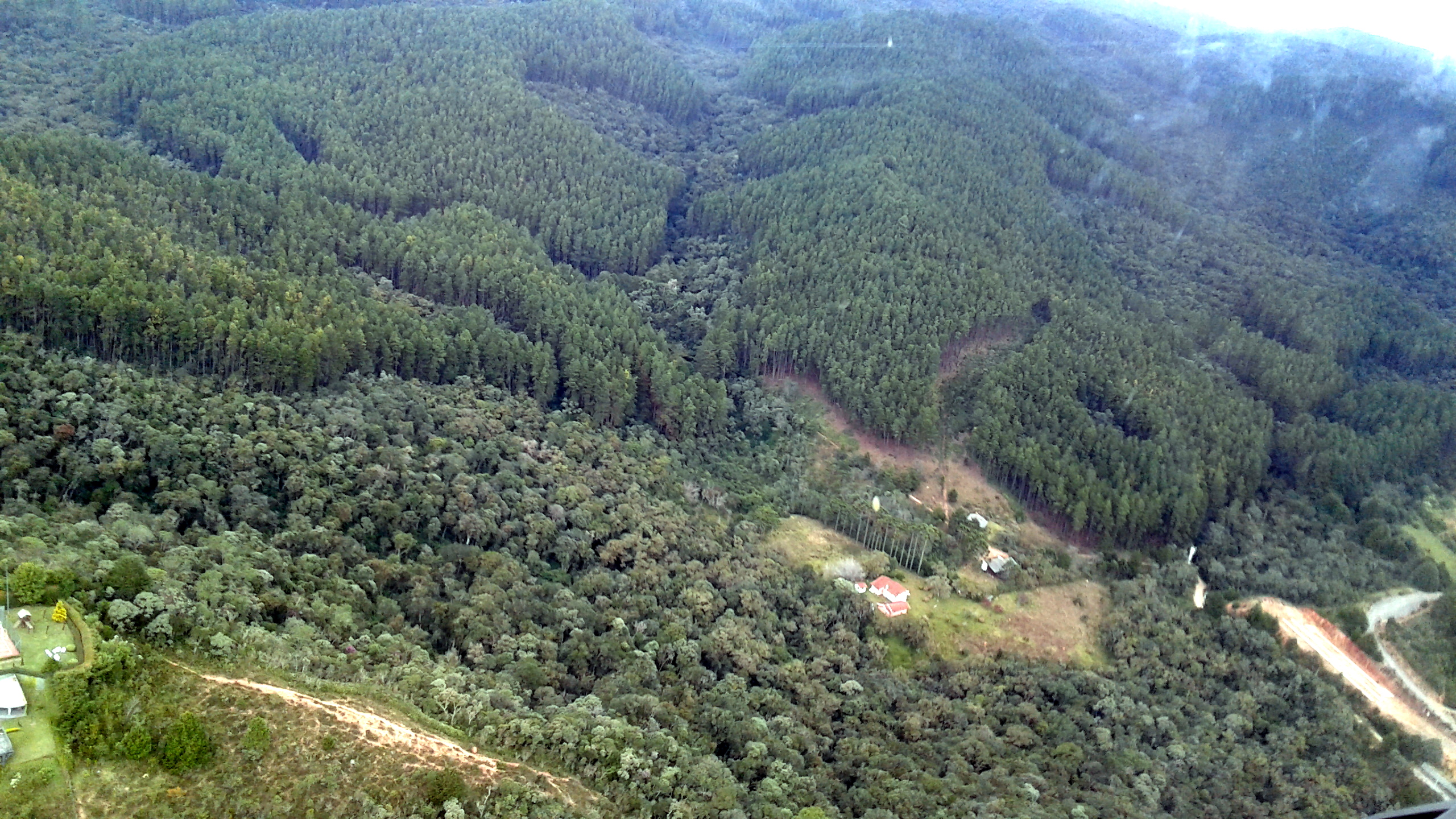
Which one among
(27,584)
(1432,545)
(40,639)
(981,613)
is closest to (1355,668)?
(1432,545)

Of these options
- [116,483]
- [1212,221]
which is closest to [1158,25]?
[1212,221]

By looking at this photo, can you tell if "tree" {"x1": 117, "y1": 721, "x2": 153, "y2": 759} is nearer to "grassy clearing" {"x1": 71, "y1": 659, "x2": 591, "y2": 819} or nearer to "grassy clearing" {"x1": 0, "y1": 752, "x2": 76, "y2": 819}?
"grassy clearing" {"x1": 71, "y1": 659, "x2": 591, "y2": 819}

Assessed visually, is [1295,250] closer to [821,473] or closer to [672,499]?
[821,473]

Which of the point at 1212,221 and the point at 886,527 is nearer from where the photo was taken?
the point at 886,527

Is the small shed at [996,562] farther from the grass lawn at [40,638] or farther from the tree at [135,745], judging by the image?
the grass lawn at [40,638]

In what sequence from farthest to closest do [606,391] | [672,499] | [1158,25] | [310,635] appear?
1. [1158,25]
2. [606,391]
3. [672,499]
4. [310,635]

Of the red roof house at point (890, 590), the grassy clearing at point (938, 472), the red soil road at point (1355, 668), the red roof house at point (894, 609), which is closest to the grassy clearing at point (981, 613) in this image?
the red roof house at point (894, 609)
